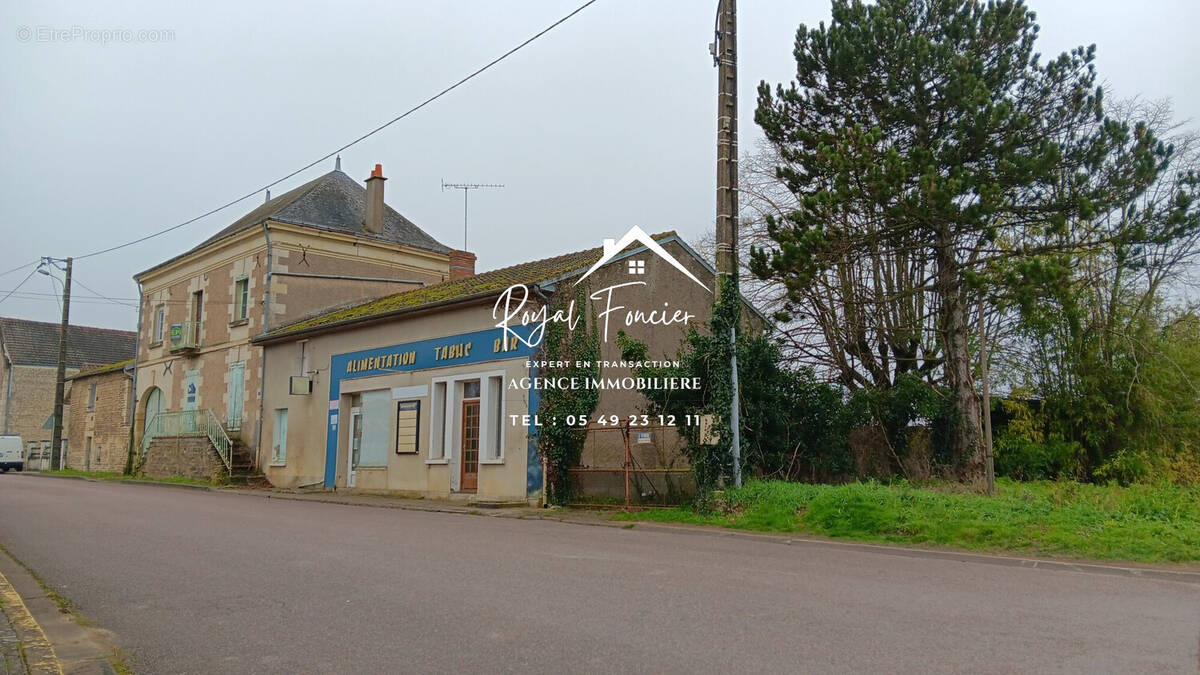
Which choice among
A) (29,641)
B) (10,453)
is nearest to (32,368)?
(10,453)

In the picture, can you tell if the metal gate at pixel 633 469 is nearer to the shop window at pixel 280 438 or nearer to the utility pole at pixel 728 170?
the utility pole at pixel 728 170

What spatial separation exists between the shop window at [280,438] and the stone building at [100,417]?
11893mm

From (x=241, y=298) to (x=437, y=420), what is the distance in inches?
487

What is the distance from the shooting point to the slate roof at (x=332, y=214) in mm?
29266

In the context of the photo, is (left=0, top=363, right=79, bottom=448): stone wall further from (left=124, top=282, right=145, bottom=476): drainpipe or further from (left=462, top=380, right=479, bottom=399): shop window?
(left=462, top=380, right=479, bottom=399): shop window

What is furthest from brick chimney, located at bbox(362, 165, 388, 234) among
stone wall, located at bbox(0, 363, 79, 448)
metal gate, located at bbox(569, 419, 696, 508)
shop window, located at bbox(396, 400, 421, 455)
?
stone wall, located at bbox(0, 363, 79, 448)

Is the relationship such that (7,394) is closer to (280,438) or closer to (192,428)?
(192,428)

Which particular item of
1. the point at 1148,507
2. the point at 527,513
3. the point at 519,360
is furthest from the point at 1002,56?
the point at 527,513

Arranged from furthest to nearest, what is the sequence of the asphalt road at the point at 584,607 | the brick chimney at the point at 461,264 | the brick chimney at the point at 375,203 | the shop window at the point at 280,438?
1. the brick chimney at the point at 375,203
2. the brick chimney at the point at 461,264
3. the shop window at the point at 280,438
4. the asphalt road at the point at 584,607

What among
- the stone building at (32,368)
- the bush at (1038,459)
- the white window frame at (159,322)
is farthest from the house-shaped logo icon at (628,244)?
the stone building at (32,368)

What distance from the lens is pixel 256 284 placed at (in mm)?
28422

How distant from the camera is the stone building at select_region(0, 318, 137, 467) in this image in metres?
52.8

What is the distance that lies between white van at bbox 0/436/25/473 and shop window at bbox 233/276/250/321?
23.6 metres

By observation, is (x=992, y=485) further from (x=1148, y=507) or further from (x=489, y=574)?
(x=489, y=574)
